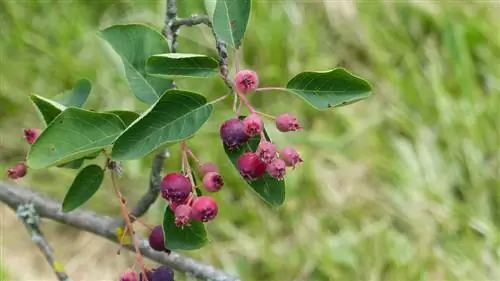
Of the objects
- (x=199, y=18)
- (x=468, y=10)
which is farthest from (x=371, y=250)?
(x=199, y=18)

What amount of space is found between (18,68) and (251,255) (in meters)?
0.64

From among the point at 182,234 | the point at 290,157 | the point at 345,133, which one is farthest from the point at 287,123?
the point at 345,133

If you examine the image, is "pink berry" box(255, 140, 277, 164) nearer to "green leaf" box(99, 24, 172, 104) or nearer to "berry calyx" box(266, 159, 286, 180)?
"berry calyx" box(266, 159, 286, 180)

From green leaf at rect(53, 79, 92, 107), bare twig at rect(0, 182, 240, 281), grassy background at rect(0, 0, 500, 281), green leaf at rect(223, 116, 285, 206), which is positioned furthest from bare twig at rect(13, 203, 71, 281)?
grassy background at rect(0, 0, 500, 281)

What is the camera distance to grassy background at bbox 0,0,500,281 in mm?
1311

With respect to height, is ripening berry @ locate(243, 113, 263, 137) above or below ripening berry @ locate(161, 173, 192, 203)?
above

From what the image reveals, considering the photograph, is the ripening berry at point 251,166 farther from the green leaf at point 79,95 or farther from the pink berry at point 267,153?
the green leaf at point 79,95

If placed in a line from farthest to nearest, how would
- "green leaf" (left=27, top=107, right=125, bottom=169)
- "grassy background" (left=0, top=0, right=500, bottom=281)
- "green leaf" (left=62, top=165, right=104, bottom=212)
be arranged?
"grassy background" (left=0, top=0, right=500, bottom=281) < "green leaf" (left=62, top=165, right=104, bottom=212) < "green leaf" (left=27, top=107, right=125, bottom=169)

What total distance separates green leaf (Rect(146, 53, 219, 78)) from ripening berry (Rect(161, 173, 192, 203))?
8cm

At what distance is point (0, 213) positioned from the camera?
1.43 meters

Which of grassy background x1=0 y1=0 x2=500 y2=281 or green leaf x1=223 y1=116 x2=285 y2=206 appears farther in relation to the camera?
grassy background x1=0 y1=0 x2=500 y2=281

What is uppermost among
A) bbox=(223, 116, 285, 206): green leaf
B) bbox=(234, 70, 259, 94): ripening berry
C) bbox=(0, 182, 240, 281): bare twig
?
bbox=(234, 70, 259, 94): ripening berry

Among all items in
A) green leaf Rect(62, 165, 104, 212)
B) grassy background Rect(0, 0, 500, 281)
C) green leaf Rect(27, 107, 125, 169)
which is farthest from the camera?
grassy background Rect(0, 0, 500, 281)

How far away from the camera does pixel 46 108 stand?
23.2 inches
